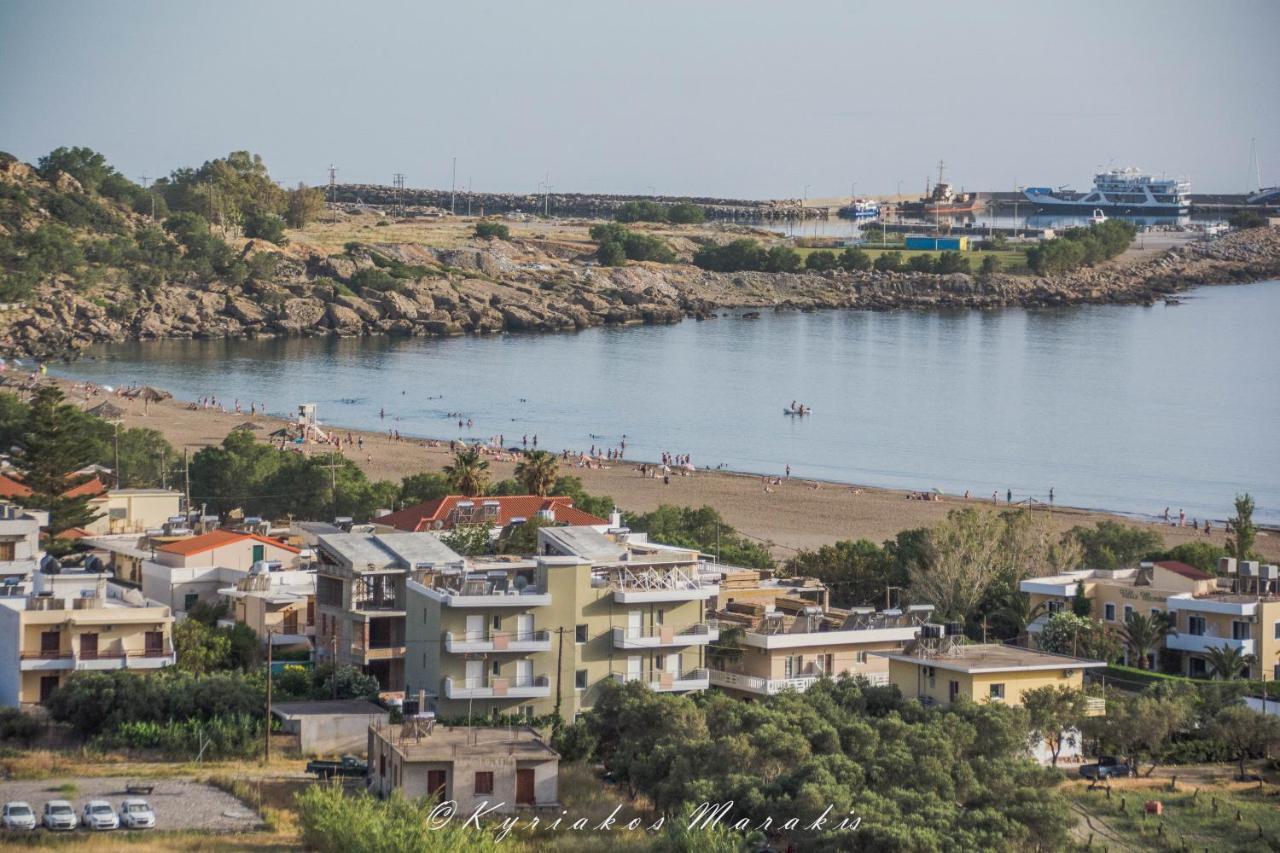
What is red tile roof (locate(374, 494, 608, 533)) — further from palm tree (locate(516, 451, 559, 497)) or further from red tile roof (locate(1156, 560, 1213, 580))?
red tile roof (locate(1156, 560, 1213, 580))

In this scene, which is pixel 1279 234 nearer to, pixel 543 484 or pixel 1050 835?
pixel 543 484

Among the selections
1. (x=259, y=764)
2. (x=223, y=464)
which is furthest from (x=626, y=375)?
(x=259, y=764)

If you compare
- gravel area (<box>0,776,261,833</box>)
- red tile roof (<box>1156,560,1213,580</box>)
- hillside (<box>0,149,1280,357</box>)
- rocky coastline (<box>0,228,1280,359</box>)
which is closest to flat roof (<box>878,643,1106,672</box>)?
red tile roof (<box>1156,560,1213,580</box>)

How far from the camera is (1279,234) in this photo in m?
179

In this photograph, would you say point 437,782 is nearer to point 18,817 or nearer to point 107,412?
point 18,817

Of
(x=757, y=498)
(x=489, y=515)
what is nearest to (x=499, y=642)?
(x=489, y=515)

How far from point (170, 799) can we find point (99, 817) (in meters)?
1.34

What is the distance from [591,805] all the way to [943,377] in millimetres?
70434

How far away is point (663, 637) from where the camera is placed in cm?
2820

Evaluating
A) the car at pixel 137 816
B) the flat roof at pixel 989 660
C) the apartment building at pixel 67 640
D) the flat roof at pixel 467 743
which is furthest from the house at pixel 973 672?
the car at pixel 137 816

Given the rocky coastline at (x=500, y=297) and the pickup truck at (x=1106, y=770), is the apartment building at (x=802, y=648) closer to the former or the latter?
the pickup truck at (x=1106, y=770)

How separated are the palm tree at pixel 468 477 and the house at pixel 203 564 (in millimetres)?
5955

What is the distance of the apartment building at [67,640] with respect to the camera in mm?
27797

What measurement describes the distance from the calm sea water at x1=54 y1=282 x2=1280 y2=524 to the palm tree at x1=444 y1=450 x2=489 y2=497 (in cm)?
2145
